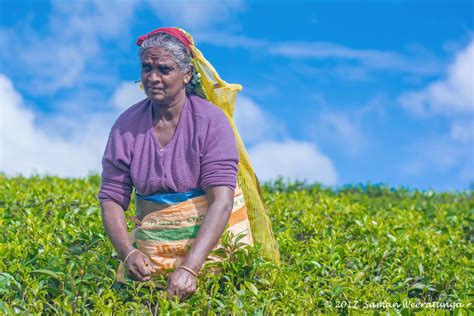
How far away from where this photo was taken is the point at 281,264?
20.1 feet

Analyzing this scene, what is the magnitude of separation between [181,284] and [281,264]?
4.23 feet

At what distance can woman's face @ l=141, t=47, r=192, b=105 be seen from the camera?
5266 millimetres

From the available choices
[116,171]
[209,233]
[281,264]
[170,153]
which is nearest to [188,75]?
[170,153]

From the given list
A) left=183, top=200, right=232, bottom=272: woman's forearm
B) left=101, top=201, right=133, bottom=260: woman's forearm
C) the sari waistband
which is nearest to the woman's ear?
the sari waistband

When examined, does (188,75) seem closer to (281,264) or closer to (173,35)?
(173,35)

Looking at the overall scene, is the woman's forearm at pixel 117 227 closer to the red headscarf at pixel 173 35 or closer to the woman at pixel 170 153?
the woman at pixel 170 153

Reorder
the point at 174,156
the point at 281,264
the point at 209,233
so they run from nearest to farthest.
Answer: the point at 209,233 → the point at 174,156 → the point at 281,264

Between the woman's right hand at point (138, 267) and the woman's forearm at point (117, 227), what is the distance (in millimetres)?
69

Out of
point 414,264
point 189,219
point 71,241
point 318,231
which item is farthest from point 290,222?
point 189,219

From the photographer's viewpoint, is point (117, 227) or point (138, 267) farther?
point (117, 227)

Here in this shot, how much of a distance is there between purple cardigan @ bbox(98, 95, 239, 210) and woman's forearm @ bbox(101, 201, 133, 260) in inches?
2.7

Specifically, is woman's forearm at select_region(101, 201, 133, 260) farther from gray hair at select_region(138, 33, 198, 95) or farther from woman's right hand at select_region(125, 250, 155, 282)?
gray hair at select_region(138, 33, 198, 95)

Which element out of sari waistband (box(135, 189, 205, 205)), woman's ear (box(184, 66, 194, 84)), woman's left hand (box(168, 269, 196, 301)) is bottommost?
woman's left hand (box(168, 269, 196, 301))

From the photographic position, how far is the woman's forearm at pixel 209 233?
5.12 m
